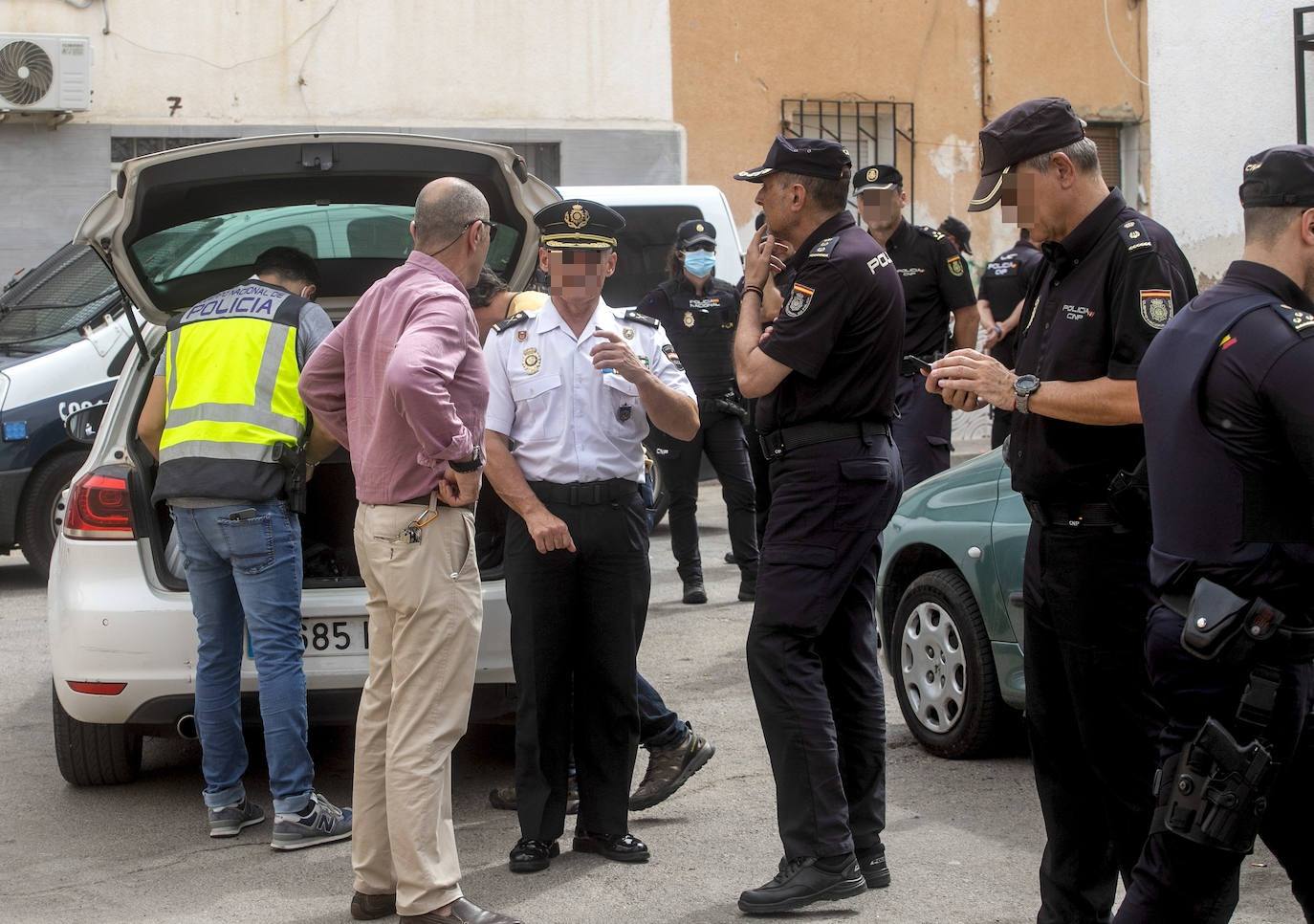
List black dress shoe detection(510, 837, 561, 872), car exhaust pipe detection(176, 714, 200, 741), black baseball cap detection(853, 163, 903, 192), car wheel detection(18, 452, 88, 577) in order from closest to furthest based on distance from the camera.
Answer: black dress shoe detection(510, 837, 561, 872)
car exhaust pipe detection(176, 714, 200, 741)
black baseball cap detection(853, 163, 903, 192)
car wheel detection(18, 452, 88, 577)

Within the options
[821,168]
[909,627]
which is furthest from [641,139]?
[821,168]

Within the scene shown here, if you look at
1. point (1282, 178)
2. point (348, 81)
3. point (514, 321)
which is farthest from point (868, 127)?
point (1282, 178)

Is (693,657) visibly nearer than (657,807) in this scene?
No

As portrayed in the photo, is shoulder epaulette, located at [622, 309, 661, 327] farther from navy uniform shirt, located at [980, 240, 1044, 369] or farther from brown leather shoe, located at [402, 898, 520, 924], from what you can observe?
navy uniform shirt, located at [980, 240, 1044, 369]

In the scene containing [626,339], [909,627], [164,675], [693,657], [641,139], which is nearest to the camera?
[626,339]

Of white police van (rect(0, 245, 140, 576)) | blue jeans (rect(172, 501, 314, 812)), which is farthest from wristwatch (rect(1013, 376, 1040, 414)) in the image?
white police van (rect(0, 245, 140, 576))

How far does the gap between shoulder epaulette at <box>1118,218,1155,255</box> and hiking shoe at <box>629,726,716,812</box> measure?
8.00ft

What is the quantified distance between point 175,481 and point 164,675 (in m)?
0.65

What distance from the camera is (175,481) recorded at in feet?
16.9

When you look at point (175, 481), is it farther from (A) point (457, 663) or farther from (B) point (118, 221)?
(A) point (457, 663)

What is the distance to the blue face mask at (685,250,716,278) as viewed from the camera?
359 inches

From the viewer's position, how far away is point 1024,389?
370cm

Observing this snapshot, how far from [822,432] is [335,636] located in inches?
73.7

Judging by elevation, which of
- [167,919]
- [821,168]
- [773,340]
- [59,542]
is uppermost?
[821,168]
